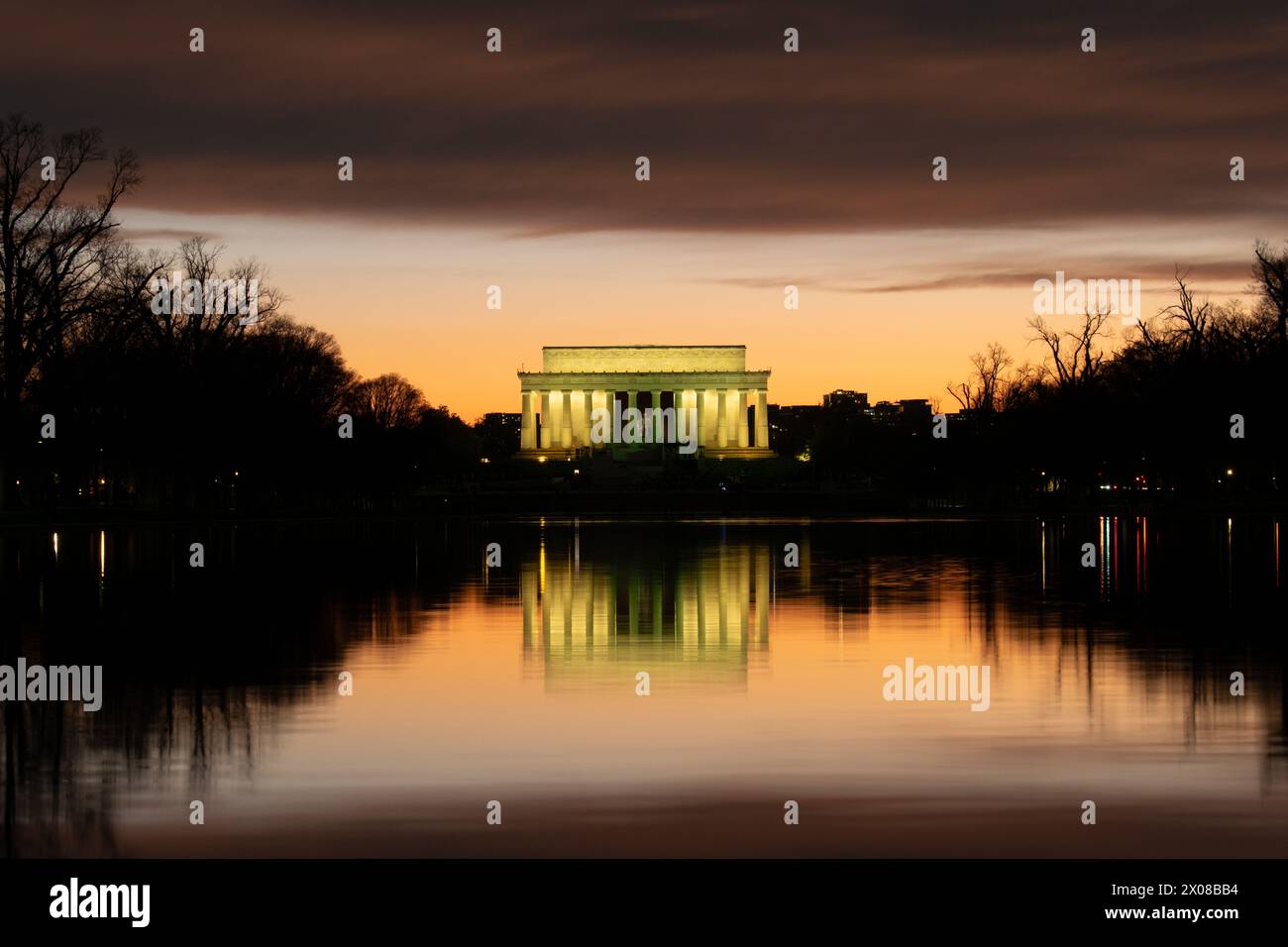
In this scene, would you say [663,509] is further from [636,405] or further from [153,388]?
[636,405]

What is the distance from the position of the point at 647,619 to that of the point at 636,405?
494 feet

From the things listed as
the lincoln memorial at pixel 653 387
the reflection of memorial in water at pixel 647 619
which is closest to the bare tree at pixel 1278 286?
the reflection of memorial in water at pixel 647 619

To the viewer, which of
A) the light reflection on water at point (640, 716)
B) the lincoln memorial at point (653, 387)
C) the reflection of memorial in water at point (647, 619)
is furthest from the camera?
the lincoln memorial at point (653, 387)

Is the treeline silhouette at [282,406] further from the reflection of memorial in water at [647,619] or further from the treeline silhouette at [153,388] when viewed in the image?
the reflection of memorial in water at [647,619]

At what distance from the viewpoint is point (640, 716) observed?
14281mm

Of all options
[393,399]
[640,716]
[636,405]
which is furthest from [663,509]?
[636,405]

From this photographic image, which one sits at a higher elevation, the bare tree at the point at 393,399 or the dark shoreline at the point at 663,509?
the bare tree at the point at 393,399

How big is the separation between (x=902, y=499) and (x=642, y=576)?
62263 millimetres

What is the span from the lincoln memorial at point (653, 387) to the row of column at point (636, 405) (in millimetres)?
93

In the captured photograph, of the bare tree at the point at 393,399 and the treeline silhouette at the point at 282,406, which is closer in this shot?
the treeline silhouette at the point at 282,406

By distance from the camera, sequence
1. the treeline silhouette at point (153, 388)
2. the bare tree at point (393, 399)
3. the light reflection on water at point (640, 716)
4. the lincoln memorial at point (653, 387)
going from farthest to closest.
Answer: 1. the lincoln memorial at point (653, 387)
2. the bare tree at point (393, 399)
3. the treeline silhouette at point (153, 388)
4. the light reflection on water at point (640, 716)

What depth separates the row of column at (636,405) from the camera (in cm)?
16875

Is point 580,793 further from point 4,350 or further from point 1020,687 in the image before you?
point 4,350
